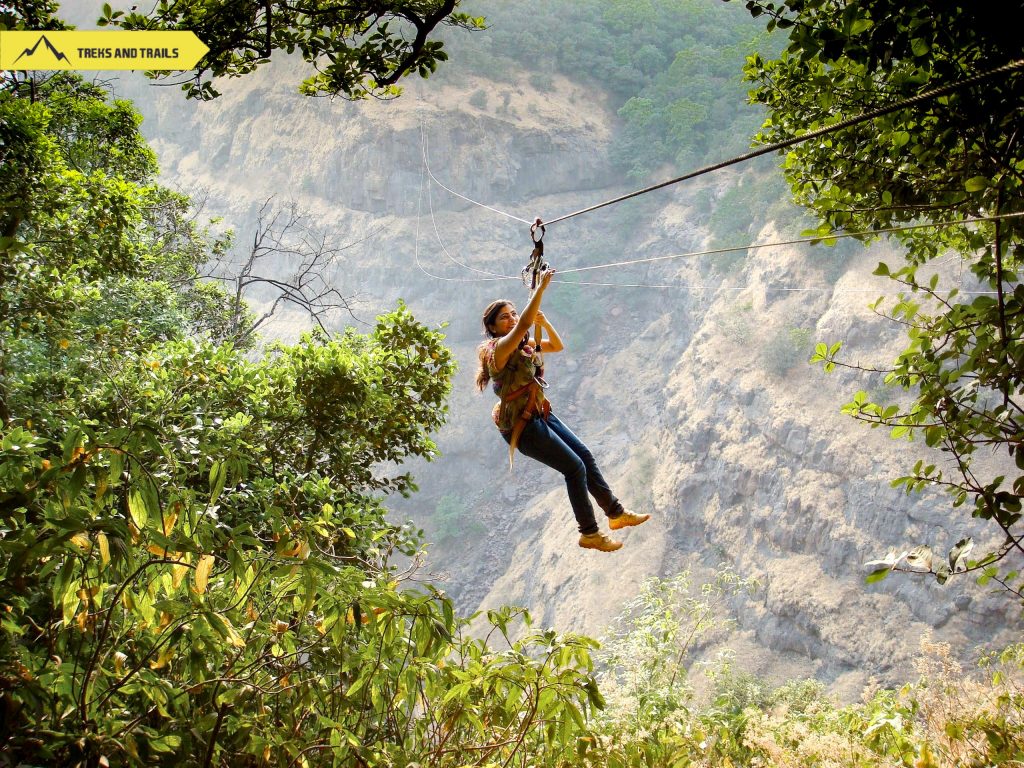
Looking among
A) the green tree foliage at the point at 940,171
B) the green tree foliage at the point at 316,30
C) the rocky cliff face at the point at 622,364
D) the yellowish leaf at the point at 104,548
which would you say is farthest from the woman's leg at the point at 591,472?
the rocky cliff face at the point at 622,364

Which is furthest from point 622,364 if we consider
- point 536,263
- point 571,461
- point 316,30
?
point 316,30

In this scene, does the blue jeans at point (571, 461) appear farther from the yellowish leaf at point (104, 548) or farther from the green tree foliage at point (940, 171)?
the yellowish leaf at point (104, 548)

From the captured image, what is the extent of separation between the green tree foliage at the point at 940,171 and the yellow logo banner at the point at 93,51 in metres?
1.91

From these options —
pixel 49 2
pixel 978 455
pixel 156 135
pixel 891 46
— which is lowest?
pixel 891 46

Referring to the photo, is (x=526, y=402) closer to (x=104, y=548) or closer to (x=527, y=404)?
(x=527, y=404)

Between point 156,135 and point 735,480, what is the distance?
3688cm

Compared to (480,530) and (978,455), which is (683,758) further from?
(480,530)

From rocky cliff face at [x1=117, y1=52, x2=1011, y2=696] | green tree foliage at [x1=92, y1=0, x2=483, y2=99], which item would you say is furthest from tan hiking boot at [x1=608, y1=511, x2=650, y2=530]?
rocky cliff face at [x1=117, y1=52, x2=1011, y2=696]

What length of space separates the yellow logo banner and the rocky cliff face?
11.5 meters

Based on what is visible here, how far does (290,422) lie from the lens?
158 inches

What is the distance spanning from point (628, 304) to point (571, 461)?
29.5m

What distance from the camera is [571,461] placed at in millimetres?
2824

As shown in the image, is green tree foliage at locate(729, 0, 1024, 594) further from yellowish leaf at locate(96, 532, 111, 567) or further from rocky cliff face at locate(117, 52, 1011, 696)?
rocky cliff face at locate(117, 52, 1011, 696)

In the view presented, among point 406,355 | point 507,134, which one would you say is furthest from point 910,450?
point 507,134
